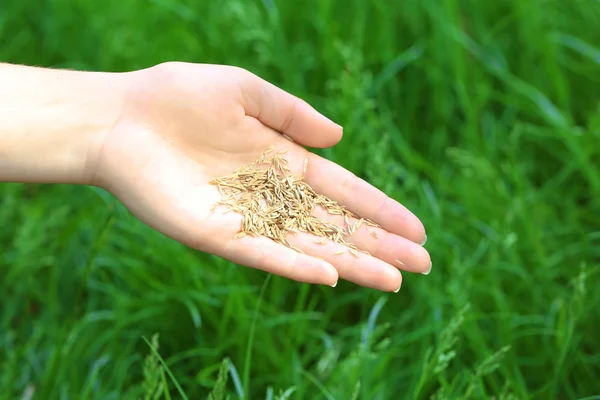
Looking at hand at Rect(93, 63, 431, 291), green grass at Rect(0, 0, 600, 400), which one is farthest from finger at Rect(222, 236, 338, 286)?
green grass at Rect(0, 0, 600, 400)

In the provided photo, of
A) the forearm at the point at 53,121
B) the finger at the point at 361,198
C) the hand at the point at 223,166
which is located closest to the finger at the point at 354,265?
the hand at the point at 223,166

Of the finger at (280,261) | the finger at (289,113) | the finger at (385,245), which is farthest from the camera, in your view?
the finger at (289,113)

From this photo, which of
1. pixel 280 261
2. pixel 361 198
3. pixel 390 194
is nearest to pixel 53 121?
pixel 280 261

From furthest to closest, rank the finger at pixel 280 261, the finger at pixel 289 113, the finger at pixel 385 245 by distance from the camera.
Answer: the finger at pixel 289 113
the finger at pixel 385 245
the finger at pixel 280 261

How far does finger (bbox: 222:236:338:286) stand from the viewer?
1.66 meters

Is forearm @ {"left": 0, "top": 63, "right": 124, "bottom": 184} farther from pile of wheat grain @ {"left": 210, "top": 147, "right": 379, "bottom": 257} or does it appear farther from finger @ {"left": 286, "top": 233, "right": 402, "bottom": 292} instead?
finger @ {"left": 286, "top": 233, "right": 402, "bottom": 292}

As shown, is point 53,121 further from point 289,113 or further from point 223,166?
point 289,113

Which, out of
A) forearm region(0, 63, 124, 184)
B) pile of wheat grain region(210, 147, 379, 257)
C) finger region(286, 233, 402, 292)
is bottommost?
forearm region(0, 63, 124, 184)

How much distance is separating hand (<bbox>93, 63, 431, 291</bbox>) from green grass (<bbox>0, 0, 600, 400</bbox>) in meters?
0.15

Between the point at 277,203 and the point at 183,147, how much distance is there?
0.30 metres

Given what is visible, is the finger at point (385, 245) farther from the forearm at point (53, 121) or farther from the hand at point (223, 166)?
the forearm at point (53, 121)

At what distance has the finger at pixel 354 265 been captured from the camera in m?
1.72

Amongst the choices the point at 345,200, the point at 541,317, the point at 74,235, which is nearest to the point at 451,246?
the point at 541,317

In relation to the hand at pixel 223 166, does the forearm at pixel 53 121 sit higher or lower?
lower
